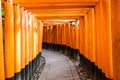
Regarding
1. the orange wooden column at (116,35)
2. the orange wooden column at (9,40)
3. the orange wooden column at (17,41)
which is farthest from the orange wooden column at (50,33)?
the orange wooden column at (116,35)

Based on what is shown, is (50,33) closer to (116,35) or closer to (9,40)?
(9,40)

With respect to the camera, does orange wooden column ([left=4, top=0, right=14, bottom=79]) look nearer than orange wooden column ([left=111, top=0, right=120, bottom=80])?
No

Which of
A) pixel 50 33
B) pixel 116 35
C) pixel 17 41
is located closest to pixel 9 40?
pixel 17 41

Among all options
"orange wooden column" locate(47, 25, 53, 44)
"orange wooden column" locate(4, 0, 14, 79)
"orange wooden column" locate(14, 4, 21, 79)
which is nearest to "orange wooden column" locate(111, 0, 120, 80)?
"orange wooden column" locate(4, 0, 14, 79)

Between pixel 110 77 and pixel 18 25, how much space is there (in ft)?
12.5

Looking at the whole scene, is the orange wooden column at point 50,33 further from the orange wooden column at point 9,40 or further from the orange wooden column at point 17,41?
the orange wooden column at point 9,40

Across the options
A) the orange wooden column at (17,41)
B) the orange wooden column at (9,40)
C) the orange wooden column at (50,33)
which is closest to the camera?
the orange wooden column at (9,40)

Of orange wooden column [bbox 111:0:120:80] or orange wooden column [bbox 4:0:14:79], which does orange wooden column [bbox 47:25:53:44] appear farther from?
orange wooden column [bbox 111:0:120:80]

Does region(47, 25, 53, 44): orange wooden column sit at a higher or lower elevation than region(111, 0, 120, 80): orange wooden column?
lower

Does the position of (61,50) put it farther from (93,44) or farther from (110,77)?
(110,77)

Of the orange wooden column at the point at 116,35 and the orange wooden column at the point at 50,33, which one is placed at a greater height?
the orange wooden column at the point at 116,35

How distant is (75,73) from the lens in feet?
53.6

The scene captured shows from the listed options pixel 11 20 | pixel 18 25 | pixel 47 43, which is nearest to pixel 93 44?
pixel 18 25

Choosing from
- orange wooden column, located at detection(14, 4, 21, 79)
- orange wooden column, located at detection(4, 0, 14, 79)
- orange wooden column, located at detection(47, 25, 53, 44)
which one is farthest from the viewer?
orange wooden column, located at detection(47, 25, 53, 44)
